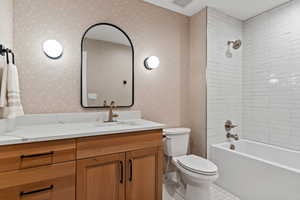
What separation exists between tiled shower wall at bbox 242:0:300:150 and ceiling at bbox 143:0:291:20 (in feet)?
0.47

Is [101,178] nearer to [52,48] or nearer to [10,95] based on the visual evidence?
[10,95]

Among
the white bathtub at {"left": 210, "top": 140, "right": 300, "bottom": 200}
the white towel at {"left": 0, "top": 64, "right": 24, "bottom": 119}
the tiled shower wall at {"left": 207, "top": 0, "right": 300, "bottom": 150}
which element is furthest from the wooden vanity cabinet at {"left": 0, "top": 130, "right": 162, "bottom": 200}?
the tiled shower wall at {"left": 207, "top": 0, "right": 300, "bottom": 150}

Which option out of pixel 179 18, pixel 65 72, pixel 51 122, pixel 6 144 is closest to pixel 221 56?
pixel 179 18

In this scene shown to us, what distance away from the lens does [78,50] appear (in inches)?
65.4

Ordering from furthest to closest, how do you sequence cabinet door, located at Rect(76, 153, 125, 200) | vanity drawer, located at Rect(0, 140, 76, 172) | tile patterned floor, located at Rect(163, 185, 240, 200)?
tile patterned floor, located at Rect(163, 185, 240, 200)
cabinet door, located at Rect(76, 153, 125, 200)
vanity drawer, located at Rect(0, 140, 76, 172)

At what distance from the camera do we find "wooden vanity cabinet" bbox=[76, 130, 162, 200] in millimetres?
1155

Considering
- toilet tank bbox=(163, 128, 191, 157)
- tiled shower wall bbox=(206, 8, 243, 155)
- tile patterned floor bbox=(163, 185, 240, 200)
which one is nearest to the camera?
tile patterned floor bbox=(163, 185, 240, 200)

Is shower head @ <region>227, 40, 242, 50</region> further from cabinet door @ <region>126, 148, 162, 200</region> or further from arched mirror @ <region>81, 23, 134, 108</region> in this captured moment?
cabinet door @ <region>126, 148, 162, 200</region>

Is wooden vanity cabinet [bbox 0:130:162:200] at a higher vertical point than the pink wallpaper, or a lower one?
lower

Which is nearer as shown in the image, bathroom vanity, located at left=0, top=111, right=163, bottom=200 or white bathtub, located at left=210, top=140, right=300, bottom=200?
bathroom vanity, located at left=0, top=111, right=163, bottom=200

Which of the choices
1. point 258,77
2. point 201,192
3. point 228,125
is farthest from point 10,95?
point 258,77

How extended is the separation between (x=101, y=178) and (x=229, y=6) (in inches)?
101

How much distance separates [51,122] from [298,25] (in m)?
3.02

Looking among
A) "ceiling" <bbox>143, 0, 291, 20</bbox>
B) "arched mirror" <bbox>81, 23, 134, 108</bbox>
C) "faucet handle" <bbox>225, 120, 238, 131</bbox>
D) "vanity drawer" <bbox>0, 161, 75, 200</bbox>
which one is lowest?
"vanity drawer" <bbox>0, 161, 75, 200</bbox>
